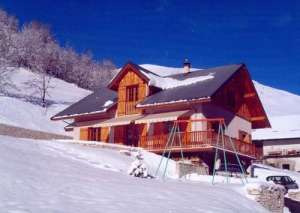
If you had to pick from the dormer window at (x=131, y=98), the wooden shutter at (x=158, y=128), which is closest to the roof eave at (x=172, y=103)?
the wooden shutter at (x=158, y=128)

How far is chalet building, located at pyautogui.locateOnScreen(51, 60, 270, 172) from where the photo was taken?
2344 centimetres

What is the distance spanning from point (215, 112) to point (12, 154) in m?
14.7

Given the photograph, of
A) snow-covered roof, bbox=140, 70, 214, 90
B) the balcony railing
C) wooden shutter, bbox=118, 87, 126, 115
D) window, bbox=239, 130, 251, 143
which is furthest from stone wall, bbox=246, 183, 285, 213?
wooden shutter, bbox=118, 87, 126, 115

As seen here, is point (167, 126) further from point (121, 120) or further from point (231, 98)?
point (231, 98)

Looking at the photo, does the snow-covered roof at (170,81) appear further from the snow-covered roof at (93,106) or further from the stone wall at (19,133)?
the stone wall at (19,133)

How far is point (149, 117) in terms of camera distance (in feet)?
80.5

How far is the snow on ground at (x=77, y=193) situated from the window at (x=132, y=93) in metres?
11.9

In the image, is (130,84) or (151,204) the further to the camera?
(130,84)

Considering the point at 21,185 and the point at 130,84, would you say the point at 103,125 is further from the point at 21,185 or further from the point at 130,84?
the point at 21,185

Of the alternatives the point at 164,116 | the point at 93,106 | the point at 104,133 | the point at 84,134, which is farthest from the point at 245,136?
the point at 84,134

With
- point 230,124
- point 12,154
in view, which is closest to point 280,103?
point 230,124

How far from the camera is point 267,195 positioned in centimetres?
1422

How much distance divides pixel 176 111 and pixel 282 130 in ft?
79.5

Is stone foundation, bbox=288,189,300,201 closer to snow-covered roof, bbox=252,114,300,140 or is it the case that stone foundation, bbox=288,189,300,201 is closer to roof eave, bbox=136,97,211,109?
roof eave, bbox=136,97,211,109
